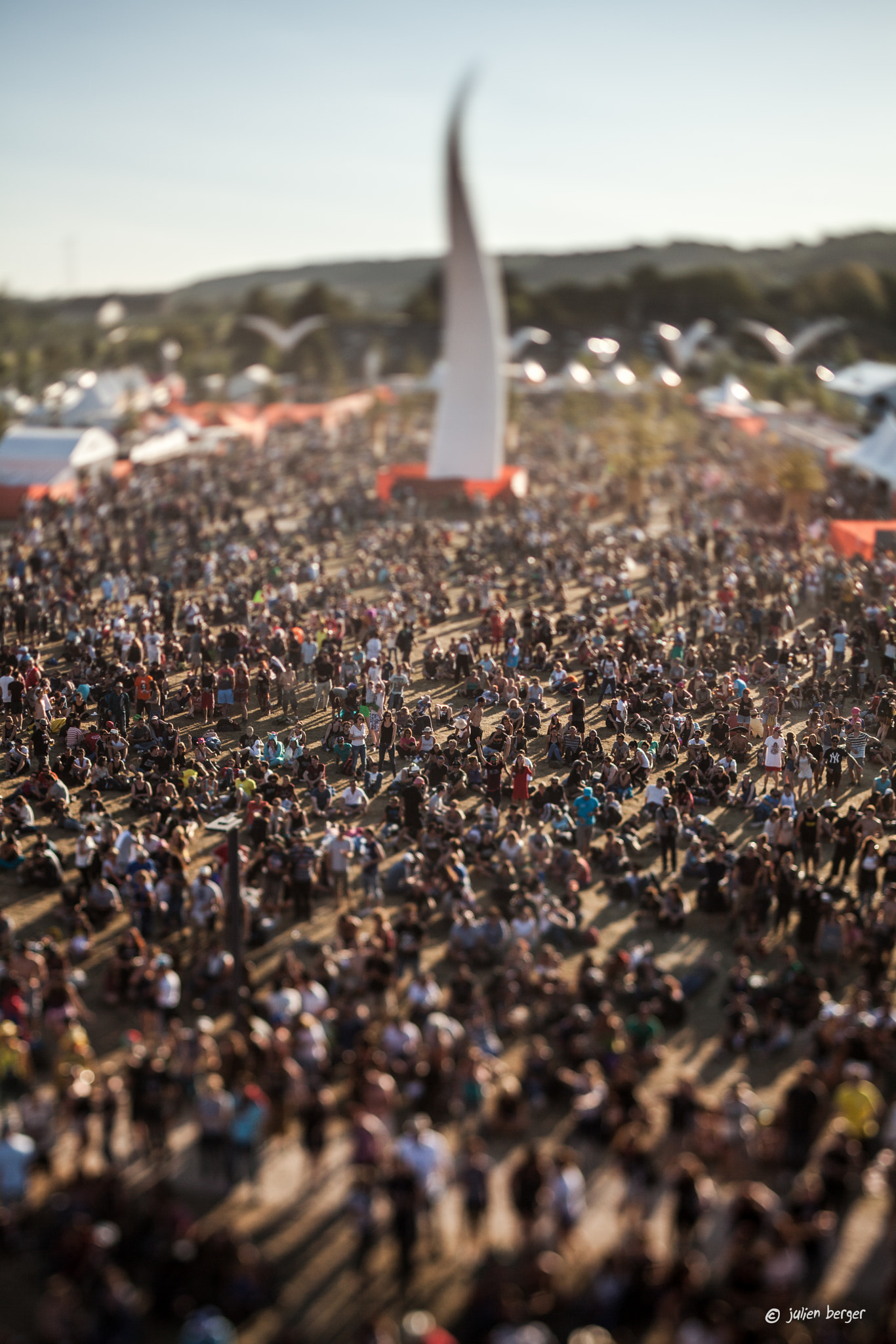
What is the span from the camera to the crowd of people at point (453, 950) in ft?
27.4

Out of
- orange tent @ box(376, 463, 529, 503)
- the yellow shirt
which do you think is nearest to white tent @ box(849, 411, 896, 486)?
orange tent @ box(376, 463, 529, 503)

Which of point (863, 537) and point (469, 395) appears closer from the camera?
point (863, 537)

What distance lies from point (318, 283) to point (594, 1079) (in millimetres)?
156061

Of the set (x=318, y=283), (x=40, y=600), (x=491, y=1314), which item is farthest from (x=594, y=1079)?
(x=318, y=283)

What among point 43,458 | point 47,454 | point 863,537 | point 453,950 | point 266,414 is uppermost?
point 266,414

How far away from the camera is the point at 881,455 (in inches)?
1682

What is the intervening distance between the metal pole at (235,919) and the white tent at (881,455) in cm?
3380

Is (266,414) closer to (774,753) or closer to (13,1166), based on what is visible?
(774,753)

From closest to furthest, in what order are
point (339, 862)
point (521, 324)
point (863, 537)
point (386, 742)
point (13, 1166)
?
point (13, 1166) < point (339, 862) < point (386, 742) < point (863, 537) < point (521, 324)

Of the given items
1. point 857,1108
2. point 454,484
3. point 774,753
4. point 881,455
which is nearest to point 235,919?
point 857,1108

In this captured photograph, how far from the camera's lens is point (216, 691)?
21.0 meters

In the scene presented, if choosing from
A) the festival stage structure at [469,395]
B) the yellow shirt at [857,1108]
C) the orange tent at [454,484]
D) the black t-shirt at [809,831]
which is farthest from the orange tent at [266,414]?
the yellow shirt at [857,1108]

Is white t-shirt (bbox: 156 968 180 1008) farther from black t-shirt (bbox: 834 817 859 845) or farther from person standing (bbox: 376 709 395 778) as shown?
black t-shirt (bbox: 834 817 859 845)

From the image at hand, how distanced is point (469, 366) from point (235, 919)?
111 ft
